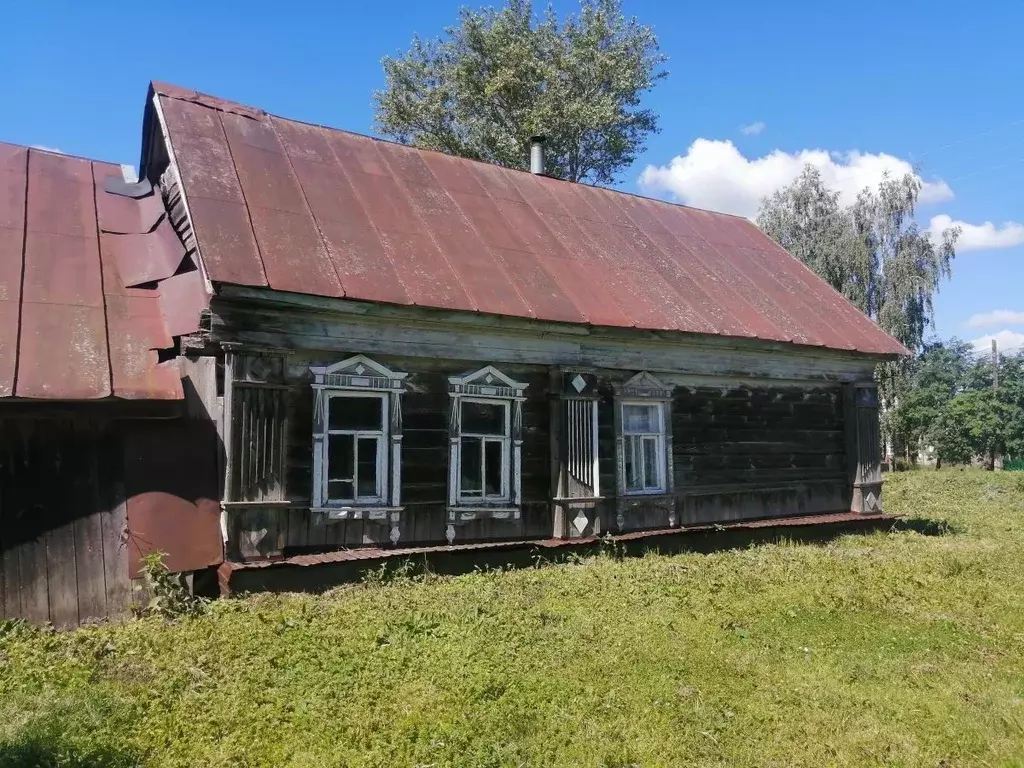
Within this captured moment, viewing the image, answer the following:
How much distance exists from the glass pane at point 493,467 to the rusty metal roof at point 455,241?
164 centimetres

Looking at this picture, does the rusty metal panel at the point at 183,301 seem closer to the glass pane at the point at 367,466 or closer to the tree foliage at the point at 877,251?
the glass pane at the point at 367,466

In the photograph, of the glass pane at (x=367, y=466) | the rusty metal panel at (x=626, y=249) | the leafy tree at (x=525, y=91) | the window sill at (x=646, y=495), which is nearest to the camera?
the glass pane at (x=367, y=466)

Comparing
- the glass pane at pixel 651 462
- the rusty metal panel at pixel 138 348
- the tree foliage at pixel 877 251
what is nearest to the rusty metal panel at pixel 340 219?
the rusty metal panel at pixel 138 348

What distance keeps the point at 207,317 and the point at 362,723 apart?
437 centimetres

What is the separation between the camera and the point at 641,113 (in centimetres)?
2686

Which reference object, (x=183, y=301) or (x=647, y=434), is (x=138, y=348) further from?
(x=647, y=434)

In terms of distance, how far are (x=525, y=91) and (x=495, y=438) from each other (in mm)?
19122

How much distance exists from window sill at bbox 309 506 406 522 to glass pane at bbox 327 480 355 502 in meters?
0.14

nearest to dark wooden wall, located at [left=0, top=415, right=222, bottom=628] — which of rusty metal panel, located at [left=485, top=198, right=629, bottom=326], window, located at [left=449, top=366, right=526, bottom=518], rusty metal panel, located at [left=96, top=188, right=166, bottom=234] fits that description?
window, located at [left=449, top=366, right=526, bottom=518]

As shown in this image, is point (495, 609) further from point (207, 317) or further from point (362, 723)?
point (207, 317)

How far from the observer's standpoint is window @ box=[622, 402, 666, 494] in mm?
10648

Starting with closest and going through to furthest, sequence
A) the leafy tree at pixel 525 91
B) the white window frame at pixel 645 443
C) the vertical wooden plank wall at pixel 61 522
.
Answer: the vertical wooden plank wall at pixel 61 522
the white window frame at pixel 645 443
the leafy tree at pixel 525 91

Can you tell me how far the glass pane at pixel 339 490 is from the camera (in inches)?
325

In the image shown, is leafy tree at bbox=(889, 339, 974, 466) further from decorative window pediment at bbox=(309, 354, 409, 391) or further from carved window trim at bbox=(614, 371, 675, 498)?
decorative window pediment at bbox=(309, 354, 409, 391)
